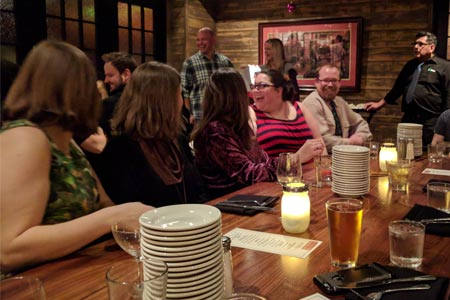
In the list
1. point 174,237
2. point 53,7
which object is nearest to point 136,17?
point 53,7

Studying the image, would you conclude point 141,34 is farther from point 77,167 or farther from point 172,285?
point 172,285

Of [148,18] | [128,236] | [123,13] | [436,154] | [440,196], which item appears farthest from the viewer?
[148,18]

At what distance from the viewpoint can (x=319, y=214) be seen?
1.72 meters

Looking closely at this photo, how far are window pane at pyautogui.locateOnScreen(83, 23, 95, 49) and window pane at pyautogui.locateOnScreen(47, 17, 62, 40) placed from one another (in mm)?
373

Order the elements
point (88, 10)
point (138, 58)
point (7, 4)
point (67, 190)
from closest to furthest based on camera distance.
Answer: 1. point (67, 190)
2. point (7, 4)
3. point (88, 10)
4. point (138, 58)

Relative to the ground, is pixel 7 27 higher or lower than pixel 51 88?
higher

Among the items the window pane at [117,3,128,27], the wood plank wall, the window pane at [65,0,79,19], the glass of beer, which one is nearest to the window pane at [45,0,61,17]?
the window pane at [65,0,79,19]

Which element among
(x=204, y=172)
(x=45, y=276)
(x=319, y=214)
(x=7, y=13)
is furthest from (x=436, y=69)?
(x=45, y=276)

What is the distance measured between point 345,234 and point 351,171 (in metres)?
0.77

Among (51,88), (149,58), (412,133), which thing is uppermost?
(149,58)

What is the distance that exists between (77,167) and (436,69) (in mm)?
4396

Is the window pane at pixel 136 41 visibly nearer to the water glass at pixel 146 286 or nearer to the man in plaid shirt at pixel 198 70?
the man in plaid shirt at pixel 198 70

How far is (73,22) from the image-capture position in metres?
5.17

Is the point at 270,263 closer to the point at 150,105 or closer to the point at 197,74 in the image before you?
the point at 150,105
